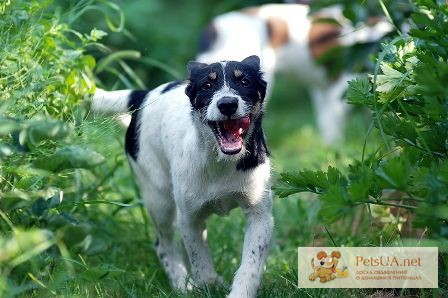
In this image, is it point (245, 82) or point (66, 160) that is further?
point (245, 82)

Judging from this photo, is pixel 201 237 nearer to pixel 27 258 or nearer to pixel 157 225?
pixel 157 225

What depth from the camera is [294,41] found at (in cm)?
834

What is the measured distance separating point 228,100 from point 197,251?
0.79 m

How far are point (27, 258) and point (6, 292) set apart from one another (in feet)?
0.43

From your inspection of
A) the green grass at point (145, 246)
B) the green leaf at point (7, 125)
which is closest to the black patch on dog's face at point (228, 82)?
the green grass at point (145, 246)

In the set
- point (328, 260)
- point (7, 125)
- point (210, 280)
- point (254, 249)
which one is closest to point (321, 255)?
point (328, 260)

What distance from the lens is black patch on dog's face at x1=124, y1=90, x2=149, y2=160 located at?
430 cm

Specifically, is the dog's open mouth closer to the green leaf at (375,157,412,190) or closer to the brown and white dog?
the green leaf at (375,157,412,190)

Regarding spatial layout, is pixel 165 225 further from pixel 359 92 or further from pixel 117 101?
pixel 359 92

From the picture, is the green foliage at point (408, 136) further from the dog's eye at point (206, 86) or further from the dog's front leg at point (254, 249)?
the dog's eye at point (206, 86)

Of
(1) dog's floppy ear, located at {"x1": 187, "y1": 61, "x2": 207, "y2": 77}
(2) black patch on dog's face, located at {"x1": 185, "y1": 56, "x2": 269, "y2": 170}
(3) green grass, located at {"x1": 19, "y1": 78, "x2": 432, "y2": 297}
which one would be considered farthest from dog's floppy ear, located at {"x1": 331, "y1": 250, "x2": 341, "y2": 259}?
(1) dog's floppy ear, located at {"x1": 187, "y1": 61, "x2": 207, "y2": 77}

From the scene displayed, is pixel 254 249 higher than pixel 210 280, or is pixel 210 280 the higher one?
pixel 254 249

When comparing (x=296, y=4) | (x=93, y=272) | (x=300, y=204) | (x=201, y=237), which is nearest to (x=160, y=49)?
(x=296, y=4)

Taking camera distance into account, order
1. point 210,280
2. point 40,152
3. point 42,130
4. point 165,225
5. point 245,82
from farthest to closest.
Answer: point 165,225, point 210,280, point 245,82, point 40,152, point 42,130
